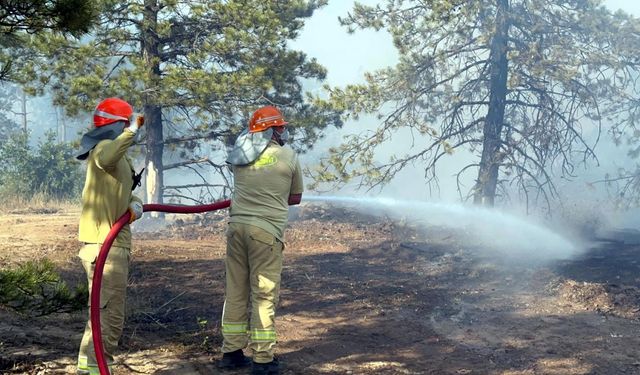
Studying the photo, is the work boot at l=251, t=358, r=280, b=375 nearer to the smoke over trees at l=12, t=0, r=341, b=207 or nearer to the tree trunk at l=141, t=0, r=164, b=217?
the smoke over trees at l=12, t=0, r=341, b=207

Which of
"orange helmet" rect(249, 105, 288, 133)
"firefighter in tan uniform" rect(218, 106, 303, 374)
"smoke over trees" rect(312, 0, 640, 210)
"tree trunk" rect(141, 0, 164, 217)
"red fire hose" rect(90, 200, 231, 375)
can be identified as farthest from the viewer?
"smoke over trees" rect(312, 0, 640, 210)

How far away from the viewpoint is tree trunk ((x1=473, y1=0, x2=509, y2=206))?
15820mm

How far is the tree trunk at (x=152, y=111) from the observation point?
44.6ft

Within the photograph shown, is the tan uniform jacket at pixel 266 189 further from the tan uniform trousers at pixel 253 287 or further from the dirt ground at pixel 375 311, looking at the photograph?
the dirt ground at pixel 375 311

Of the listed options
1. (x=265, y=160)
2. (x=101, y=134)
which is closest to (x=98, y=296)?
(x=101, y=134)

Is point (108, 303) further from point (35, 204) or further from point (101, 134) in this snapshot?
point (35, 204)

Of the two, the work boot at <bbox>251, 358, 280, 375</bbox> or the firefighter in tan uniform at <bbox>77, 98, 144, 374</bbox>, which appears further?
the work boot at <bbox>251, 358, 280, 375</bbox>

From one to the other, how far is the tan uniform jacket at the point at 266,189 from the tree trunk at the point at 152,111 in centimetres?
872

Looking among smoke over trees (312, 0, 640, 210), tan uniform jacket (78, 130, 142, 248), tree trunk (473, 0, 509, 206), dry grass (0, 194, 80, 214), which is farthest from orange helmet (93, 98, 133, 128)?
dry grass (0, 194, 80, 214)

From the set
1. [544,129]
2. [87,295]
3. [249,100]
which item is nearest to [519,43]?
[544,129]

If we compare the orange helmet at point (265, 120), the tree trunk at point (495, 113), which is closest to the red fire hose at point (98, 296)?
the orange helmet at point (265, 120)

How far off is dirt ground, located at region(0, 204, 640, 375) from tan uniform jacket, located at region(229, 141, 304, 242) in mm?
1247

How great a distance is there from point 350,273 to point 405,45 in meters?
7.38

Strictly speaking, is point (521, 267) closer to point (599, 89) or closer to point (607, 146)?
point (599, 89)
